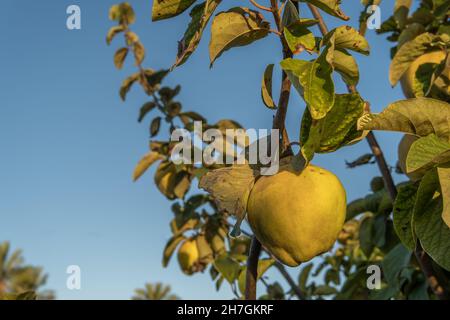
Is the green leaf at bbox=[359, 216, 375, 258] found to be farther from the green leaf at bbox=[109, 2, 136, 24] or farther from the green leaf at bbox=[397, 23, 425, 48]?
the green leaf at bbox=[109, 2, 136, 24]

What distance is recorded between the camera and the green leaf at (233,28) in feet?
3.92

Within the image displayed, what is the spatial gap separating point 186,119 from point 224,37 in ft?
8.21

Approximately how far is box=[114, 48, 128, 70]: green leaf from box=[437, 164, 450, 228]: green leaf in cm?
309

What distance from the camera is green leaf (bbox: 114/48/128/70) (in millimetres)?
3912

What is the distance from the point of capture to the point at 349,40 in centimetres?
121

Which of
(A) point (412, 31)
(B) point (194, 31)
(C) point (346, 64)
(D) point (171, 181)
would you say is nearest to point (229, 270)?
(D) point (171, 181)

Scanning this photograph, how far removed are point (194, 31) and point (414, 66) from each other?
1.25 meters

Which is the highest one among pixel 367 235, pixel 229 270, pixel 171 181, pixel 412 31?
pixel 412 31

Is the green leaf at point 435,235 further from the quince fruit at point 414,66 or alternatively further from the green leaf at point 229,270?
the green leaf at point 229,270

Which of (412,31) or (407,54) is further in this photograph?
(412,31)

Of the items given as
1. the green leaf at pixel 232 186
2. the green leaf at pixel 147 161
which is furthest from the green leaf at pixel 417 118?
the green leaf at pixel 147 161

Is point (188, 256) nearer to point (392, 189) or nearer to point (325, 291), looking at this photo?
point (325, 291)

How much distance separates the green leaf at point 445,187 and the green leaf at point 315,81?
0.27 metres

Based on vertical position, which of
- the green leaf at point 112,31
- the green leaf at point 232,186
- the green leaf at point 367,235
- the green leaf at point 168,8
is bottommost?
the green leaf at point 367,235
